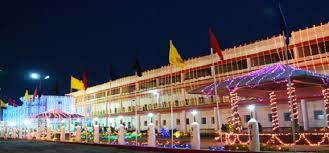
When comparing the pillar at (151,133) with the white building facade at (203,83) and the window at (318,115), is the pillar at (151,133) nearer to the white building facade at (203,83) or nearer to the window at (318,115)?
the white building facade at (203,83)

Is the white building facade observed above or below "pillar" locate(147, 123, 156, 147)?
above

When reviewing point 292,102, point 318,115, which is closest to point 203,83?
point 318,115

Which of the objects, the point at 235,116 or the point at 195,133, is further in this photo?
the point at 235,116

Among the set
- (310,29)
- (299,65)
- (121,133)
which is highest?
(310,29)

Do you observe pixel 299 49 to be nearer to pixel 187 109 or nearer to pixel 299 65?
pixel 299 65

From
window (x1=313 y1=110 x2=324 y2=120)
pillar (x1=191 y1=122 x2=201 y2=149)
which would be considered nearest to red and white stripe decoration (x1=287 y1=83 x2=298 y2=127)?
pillar (x1=191 y1=122 x2=201 y2=149)

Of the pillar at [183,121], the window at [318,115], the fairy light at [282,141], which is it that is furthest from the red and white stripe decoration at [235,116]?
the pillar at [183,121]

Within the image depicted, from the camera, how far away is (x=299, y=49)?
108 feet

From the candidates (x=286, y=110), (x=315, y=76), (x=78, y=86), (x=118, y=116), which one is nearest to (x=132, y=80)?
(x=118, y=116)

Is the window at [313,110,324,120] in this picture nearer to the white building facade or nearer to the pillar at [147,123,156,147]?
the white building facade

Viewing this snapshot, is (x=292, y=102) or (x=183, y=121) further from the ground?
(x=292, y=102)

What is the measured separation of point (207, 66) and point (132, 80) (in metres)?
18.6

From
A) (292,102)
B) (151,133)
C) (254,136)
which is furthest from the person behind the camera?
(151,133)

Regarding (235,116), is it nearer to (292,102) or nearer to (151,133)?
(292,102)
